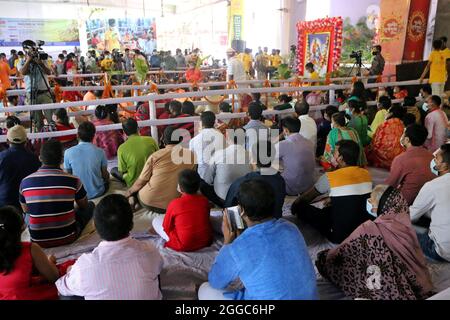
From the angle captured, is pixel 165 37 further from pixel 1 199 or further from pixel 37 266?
pixel 37 266

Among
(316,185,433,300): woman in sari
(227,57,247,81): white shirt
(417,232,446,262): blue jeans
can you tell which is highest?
(227,57,247,81): white shirt

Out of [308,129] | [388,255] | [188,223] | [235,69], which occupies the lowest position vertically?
[188,223]

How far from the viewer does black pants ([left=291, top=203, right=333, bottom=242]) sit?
276 cm

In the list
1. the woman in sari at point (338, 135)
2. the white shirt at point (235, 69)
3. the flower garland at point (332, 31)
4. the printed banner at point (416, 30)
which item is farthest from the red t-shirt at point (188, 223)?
the printed banner at point (416, 30)

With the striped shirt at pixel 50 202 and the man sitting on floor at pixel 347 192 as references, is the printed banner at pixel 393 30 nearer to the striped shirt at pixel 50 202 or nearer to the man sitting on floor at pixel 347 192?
the man sitting on floor at pixel 347 192

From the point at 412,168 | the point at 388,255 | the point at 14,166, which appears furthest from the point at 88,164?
the point at 412,168

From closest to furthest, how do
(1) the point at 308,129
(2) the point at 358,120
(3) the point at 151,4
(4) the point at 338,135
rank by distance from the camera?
(4) the point at 338,135 < (1) the point at 308,129 < (2) the point at 358,120 < (3) the point at 151,4

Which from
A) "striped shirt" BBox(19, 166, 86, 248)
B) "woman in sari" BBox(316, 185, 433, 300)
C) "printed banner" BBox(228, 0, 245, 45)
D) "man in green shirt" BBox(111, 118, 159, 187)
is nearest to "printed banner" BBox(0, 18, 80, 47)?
"printed banner" BBox(228, 0, 245, 45)

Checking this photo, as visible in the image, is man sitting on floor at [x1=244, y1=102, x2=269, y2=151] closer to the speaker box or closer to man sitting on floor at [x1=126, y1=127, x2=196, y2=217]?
man sitting on floor at [x1=126, y1=127, x2=196, y2=217]

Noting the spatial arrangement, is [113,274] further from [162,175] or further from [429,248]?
[429,248]

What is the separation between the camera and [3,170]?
109 inches

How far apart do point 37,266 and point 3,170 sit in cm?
124

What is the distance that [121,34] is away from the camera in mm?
14883

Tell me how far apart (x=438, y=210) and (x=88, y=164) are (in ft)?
8.36
